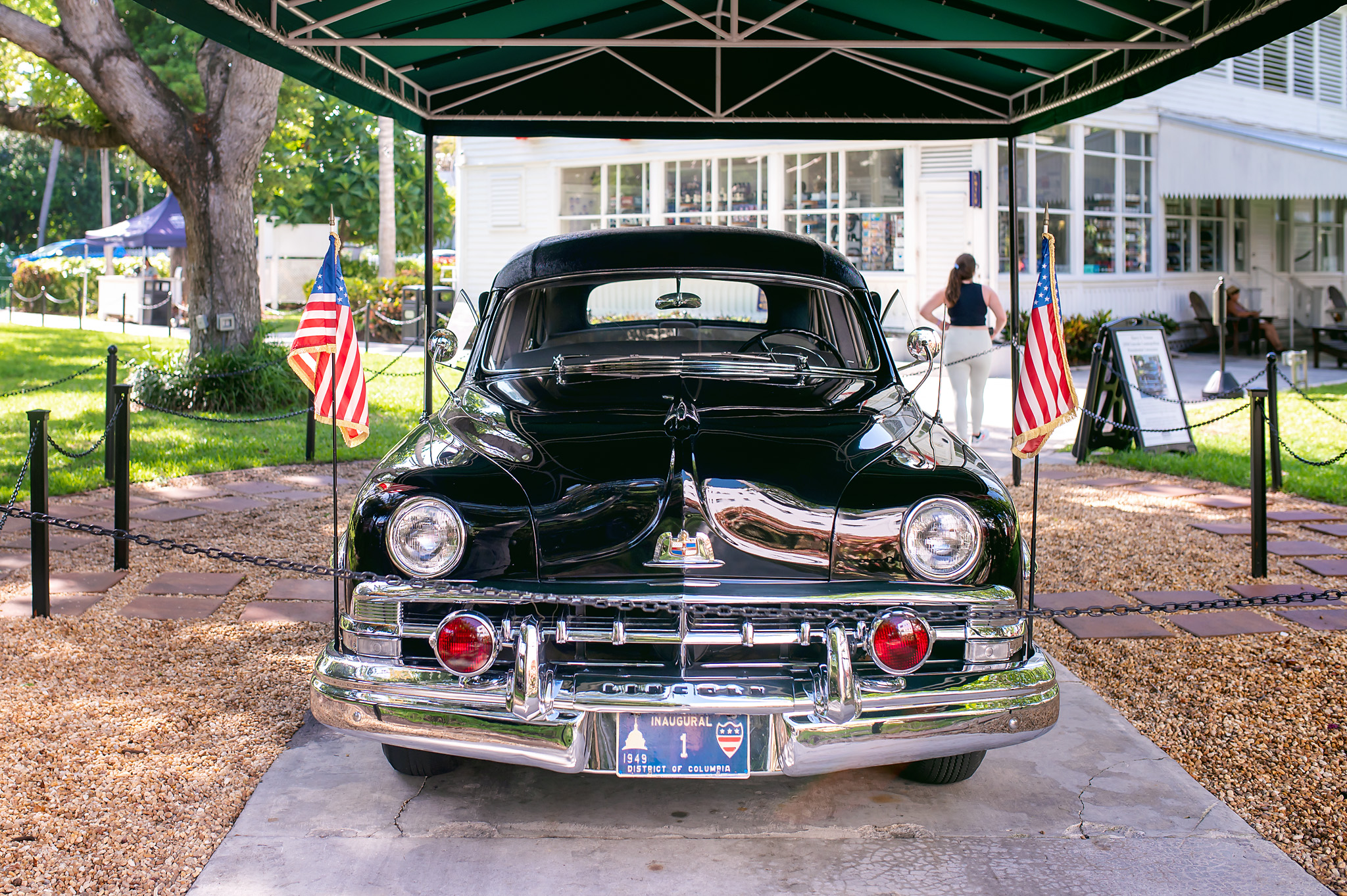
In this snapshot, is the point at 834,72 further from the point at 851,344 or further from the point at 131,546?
the point at 131,546

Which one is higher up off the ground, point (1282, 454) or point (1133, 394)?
point (1133, 394)

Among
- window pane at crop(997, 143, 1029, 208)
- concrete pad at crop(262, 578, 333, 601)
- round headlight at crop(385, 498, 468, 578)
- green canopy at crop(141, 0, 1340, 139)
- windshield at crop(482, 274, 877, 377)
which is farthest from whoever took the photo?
window pane at crop(997, 143, 1029, 208)

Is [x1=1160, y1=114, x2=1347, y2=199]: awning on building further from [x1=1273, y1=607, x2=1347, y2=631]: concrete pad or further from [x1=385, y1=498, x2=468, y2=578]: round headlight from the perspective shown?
A: [x1=385, y1=498, x2=468, y2=578]: round headlight

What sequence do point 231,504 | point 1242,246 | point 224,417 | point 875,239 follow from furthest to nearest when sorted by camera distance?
point 1242,246 < point 875,239 < point 224,417 < point 231,504

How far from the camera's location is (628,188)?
20625 mm

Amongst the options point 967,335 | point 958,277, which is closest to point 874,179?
point 958,277

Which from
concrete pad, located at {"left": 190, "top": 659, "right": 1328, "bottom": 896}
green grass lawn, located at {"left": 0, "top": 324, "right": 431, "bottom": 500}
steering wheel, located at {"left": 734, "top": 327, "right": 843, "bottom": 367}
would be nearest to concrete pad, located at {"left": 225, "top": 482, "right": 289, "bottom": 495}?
green grass lawn, located at {"left": 0, "top": 324, "right": 431, "bottom": 500}

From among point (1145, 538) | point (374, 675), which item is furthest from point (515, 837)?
point (1145, 538)

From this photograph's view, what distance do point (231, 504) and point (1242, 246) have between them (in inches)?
777

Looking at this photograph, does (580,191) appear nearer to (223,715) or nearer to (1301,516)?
(1301,516)

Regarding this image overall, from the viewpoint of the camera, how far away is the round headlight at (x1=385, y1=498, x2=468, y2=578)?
3.31 meters

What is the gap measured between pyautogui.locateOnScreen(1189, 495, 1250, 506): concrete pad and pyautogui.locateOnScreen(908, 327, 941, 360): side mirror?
4.37 m

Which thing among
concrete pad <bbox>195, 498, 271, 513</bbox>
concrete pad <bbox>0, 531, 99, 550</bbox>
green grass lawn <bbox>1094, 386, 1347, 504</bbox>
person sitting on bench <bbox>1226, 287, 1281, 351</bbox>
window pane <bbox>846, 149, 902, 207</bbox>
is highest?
window pane <bbox>846, 149, 902, 207</bbox>

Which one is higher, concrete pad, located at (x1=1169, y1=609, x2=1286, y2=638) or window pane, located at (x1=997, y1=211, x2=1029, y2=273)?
window pane, located at (x1=997, y1=211, x2=1029, y2=273)
